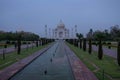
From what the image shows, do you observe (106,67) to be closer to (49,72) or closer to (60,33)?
(49,72)

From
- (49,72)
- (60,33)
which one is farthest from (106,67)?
(60,33)

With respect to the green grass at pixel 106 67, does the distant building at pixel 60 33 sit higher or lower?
higher

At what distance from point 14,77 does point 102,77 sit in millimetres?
3100

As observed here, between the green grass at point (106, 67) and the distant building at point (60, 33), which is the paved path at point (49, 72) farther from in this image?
the distant building at point (60, 33)

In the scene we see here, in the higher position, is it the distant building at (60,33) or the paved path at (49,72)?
the distant building at (60,33)

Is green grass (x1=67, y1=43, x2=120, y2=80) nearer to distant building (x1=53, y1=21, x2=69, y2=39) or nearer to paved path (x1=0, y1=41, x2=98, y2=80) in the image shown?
paved path (x1=0, y1=41, x2=98, y2=80)

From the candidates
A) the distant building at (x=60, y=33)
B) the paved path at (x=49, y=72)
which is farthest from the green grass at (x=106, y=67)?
the distant building at (x=60, y=33)

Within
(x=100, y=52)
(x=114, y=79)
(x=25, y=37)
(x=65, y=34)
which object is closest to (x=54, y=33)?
(x=65, y=34)

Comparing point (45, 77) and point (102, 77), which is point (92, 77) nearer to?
point (102, 77)

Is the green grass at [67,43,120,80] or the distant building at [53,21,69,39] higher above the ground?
the distant building at [53,21,69,39]

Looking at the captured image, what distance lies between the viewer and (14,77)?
875cm

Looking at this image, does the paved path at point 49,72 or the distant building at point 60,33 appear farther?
the distant building at point 60,33

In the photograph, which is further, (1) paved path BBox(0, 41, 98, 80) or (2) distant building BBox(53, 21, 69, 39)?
(2) distant building BBox(53, 21, 69, 39)

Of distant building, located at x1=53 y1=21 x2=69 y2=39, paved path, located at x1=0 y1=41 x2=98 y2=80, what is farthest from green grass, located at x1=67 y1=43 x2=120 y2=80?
distant building, located at x1=53 y1=21 x2=69 y2=39
